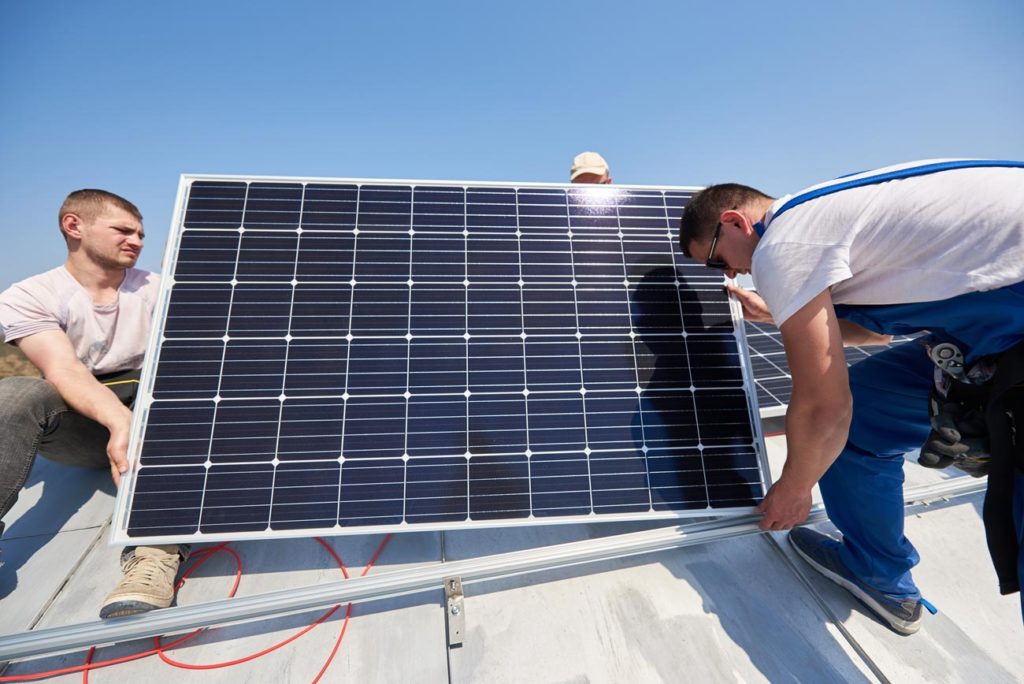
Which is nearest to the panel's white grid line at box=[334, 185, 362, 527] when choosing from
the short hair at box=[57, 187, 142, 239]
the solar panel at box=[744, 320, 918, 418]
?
the short hair at box=[57, 187, 142, 239]

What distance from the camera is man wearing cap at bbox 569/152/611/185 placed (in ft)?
19.5

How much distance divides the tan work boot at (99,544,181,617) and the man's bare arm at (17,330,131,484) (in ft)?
1.97

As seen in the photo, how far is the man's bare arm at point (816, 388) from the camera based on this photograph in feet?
6.90

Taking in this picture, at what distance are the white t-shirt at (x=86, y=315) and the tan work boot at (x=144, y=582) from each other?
1.73 meters

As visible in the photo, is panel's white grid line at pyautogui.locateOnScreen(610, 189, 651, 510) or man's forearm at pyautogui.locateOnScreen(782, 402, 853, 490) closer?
man's forearm at pyautogui.locateOnScreen(782, 402, 853, 490)

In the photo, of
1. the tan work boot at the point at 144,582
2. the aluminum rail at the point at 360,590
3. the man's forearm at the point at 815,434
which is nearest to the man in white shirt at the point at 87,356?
the tan work boot at the point at 144,582

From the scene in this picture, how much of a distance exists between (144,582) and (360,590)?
136cm

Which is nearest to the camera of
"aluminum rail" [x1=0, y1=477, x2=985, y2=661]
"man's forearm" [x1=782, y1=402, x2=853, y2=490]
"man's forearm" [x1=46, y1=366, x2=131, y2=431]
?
"man's forearm" [x1=782, y1=402, x2=853, y2=490]

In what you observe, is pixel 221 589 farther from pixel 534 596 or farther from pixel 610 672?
pixel 610 672

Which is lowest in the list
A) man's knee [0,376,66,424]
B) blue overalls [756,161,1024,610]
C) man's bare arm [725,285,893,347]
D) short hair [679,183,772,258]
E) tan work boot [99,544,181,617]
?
tan work boot [99,544,181,617]

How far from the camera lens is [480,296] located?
3.29 meters

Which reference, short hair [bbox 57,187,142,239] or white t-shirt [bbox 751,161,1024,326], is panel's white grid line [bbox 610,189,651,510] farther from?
short hair [bbox 57,187,142,239]

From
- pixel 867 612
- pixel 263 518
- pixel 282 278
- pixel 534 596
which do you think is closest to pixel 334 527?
pixel 263 518

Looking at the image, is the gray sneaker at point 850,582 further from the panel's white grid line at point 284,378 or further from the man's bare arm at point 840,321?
the panel's white grid line at point 284,378
